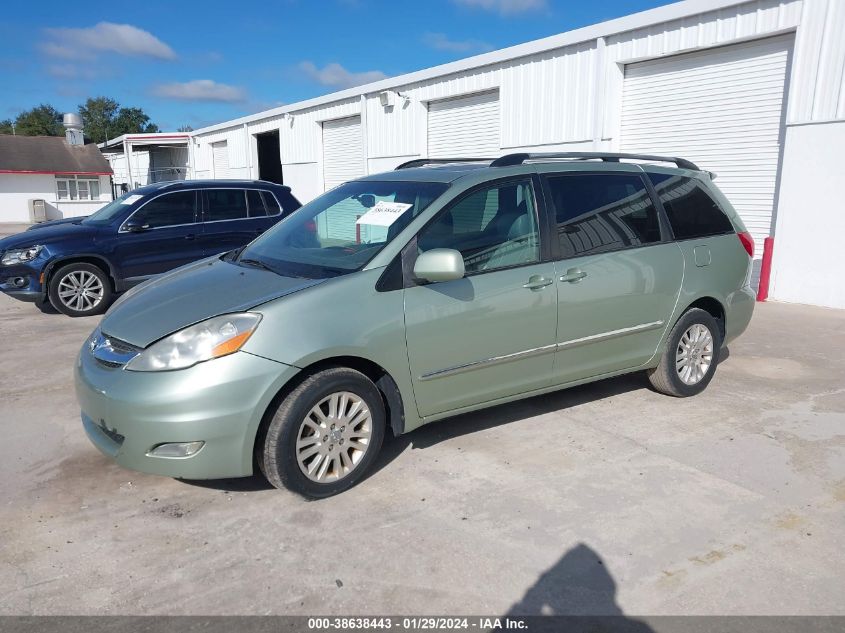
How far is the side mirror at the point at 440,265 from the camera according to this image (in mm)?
3602

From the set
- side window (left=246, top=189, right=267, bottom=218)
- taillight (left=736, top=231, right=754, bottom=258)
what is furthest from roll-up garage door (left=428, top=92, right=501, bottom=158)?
taillight (left=736, top=231, right=754, bottom=258)

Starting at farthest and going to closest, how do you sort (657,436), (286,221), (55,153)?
(55,153) → (286,221) → (657,436)

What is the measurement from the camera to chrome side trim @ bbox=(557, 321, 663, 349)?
14.4 feet

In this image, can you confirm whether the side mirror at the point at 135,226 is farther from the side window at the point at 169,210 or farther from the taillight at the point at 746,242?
the taillight at the point at 746,242

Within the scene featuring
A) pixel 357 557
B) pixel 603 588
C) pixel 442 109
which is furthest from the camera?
pixel 442 109

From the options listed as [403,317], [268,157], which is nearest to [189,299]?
[403,317]

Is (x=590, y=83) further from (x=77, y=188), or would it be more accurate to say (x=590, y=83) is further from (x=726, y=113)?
(x=77, y=188)

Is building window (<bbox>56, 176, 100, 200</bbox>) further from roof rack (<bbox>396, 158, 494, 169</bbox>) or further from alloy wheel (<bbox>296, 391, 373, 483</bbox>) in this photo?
alloy wheel (<bbox>296, 391, 373, 483</bbox>)

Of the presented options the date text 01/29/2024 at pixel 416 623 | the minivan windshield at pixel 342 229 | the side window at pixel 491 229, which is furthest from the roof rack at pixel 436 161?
the date text 01/29/2024 at pixel 416 623

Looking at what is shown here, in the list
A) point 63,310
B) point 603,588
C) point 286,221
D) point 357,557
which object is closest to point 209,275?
point 286,221

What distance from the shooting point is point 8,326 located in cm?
809

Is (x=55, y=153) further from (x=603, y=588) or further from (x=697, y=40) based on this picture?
(x=603, y=588)

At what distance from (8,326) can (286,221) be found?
5.26m

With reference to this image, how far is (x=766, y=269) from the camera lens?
9.40m
